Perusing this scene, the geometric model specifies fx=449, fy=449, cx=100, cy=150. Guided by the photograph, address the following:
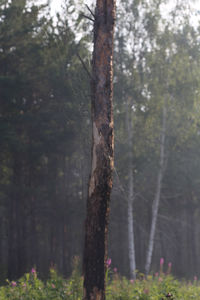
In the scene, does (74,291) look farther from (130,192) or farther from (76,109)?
(130,192)

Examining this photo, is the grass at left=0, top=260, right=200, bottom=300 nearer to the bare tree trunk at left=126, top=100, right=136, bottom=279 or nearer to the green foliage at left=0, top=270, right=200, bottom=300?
the green foliage at left=0, top=270, right=200, bottom=300

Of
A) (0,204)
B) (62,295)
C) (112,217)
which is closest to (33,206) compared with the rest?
(0,204)

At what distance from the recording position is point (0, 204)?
25.8 meters

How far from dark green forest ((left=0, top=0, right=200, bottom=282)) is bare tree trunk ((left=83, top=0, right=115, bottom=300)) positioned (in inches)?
485

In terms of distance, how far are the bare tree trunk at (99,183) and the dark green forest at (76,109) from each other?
12329 millimetres

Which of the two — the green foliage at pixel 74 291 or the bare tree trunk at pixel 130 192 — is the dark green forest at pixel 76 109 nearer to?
the bare tree trunk at pixel 130 192

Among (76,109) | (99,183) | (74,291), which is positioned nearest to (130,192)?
(76,109)

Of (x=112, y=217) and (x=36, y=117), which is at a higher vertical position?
(x=36, y=117)

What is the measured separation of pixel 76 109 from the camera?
20.3m

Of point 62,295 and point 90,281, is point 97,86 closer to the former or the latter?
point 90,281

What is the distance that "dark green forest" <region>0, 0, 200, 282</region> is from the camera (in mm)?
22312

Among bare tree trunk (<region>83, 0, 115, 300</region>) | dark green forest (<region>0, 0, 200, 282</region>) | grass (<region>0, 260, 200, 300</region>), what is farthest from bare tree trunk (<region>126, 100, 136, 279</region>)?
bare tree trunk (<region>83, 0, 115, 300</region>)

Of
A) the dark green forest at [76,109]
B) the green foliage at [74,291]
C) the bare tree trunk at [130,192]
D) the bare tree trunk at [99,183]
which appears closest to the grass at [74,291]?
the green foliage at [74,291]

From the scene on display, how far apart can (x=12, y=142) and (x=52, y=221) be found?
7.63 meters
